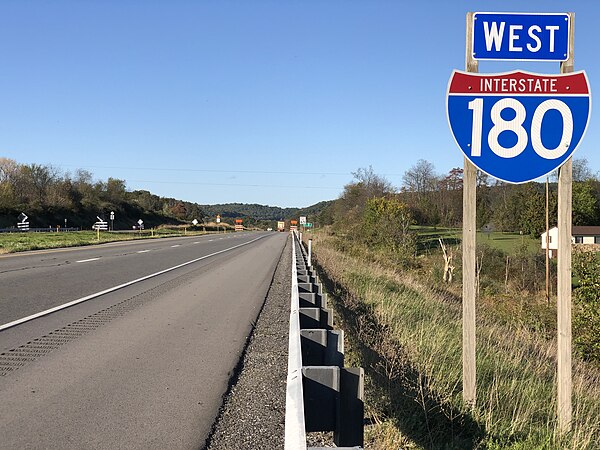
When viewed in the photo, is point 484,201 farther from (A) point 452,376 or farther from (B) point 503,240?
(A) point 452,376

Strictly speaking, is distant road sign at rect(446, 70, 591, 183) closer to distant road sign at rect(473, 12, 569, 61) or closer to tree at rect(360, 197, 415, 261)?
distant road sign at rect(473, 12, 569, 61)

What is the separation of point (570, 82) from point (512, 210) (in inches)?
1425

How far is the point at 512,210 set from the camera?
127ft

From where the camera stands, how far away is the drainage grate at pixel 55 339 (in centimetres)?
675

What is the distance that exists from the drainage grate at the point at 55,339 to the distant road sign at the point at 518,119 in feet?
18.5

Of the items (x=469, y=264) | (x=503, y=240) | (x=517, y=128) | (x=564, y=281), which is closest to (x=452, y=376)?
(x=469, y=264)

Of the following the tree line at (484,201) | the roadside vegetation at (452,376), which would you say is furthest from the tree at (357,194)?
the roadside vegetation at (452,376)

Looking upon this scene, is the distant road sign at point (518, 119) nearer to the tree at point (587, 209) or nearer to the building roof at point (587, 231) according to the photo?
the tree at point (587, 209)

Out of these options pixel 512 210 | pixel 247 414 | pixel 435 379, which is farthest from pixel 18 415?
pixel 512 210

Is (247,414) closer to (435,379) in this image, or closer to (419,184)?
(435,379)

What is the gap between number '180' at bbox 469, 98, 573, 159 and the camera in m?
4.61

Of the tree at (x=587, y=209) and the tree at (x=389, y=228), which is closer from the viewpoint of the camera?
the tree at (x=587, y=209)

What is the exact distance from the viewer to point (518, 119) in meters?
4.66

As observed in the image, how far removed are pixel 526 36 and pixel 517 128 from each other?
0.79 m
